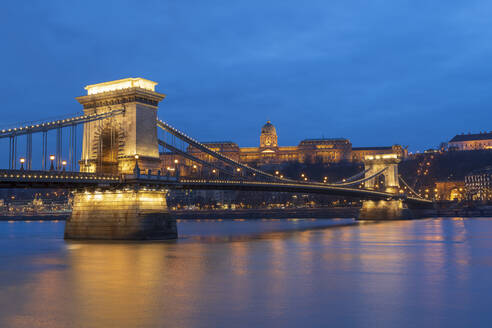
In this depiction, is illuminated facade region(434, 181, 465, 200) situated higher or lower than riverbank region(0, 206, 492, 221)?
higher

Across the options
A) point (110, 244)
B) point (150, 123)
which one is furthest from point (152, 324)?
point (150, 123)

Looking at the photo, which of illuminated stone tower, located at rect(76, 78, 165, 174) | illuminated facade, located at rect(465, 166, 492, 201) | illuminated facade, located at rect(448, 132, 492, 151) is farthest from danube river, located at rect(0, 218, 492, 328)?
illuminated facade, located at rect(448, 132, 492, 151)

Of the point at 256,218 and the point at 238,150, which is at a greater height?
the point at 238,150

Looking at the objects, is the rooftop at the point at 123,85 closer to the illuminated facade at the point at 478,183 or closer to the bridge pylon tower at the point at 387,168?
the bridge pylon tower at the point at 387,168

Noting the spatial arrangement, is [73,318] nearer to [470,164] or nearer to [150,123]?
[150,123]

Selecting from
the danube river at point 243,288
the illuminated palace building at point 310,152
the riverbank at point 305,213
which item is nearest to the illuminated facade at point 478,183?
the illuminated palace building at point 310,152

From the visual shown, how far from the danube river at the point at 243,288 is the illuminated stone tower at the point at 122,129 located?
9194mm

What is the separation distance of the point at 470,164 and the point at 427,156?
16105 millimetres

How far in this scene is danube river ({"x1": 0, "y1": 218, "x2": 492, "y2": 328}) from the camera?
574 inches

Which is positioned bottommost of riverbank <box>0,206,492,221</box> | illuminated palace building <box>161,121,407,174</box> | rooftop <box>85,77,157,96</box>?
riverbank <box>0,206,492,221</box>

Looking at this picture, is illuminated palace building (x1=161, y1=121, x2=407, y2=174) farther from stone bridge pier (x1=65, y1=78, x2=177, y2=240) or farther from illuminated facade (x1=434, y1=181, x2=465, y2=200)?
stone bridge pier (x1=65, y1=78, x2=177, y2=240)

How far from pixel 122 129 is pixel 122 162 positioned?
2467mm

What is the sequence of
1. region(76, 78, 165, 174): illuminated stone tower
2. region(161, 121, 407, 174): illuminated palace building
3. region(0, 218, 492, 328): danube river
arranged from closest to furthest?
region(0, 218, 492, 328): danube river, region(76, 78, 165, 174): illuminated stone tower, region(161, 121, 407, 174): illuminated palace building

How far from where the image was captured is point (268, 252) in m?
34.1
